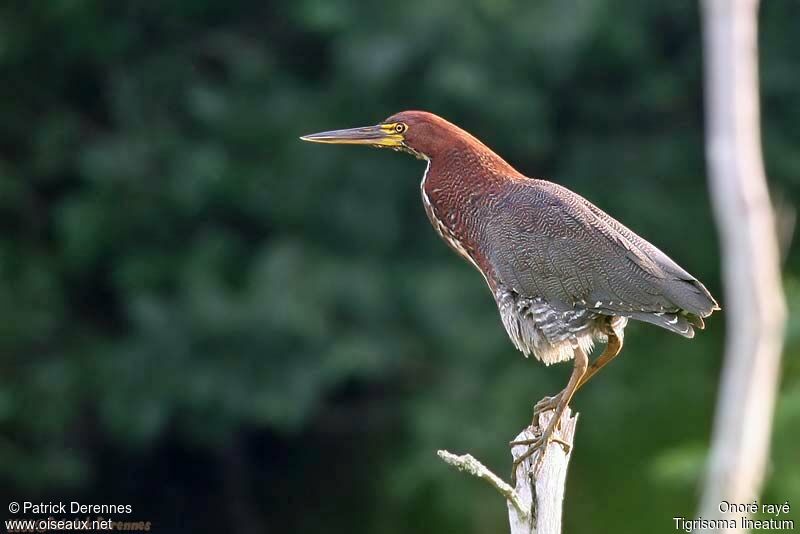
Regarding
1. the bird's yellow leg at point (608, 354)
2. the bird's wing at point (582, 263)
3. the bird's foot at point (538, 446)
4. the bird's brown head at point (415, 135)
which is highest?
the bird's brown head at point (415, 135)

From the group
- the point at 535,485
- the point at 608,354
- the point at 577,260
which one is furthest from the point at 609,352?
the point at 535,485

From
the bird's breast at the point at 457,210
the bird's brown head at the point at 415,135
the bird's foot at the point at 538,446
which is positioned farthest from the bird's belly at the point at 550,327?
the bird's brown head at the point at 415,135

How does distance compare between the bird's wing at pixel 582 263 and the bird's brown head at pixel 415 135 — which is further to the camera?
the bird's brown head at pixel 415 135

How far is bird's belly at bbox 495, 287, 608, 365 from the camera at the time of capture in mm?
4672

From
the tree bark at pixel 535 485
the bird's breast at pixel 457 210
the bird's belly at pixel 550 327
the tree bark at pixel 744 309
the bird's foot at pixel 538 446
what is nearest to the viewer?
the tree bark at pixel 535 485

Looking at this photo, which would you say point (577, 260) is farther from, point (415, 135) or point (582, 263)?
point (415, 135)

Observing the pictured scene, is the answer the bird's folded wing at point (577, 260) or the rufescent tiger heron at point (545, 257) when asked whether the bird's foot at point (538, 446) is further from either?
the bird's folded wing at point (577, 260)

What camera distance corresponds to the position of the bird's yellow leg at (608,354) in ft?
15.4

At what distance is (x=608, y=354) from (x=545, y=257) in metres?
0.38

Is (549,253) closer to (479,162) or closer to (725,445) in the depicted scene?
(479,162)

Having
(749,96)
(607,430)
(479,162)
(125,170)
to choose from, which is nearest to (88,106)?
(125,170)

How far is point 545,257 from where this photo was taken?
186 inches

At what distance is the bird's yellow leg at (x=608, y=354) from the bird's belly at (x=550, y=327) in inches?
1.4

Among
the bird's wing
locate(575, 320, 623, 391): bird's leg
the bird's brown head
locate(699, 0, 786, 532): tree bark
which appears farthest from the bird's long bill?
locate(699, 0, 786, 532): tree bark
